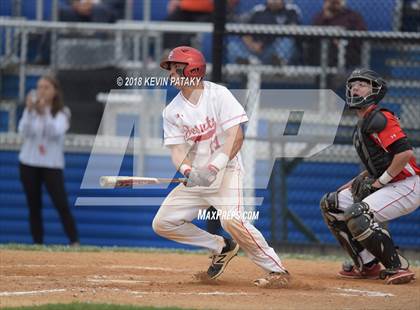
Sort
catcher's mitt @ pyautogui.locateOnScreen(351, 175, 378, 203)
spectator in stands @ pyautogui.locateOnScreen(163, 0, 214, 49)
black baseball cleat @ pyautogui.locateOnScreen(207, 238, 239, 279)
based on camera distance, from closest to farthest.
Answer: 1. black baseball cleat @ pyautogui.locateOnScreen(207, 238, 239, 279)
2. catcher's mitt @ pyautogui.locateOnScreen(351, 175, 378, 203)
3. spectator in stands @ pyautogui.locateOnScreen(163, 0, 214, 49)

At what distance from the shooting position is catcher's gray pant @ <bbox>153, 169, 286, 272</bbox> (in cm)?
752

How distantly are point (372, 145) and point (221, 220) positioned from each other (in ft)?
4.95

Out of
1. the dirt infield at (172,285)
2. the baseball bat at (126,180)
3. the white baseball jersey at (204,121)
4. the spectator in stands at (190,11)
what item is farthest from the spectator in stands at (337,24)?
the baseball bat at (126,180)

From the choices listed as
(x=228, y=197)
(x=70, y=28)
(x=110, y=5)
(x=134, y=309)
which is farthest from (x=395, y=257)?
(x=110, y=5)

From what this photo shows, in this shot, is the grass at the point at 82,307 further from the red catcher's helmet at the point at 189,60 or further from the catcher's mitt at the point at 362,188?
the catcher's mitt at the point at 362,188

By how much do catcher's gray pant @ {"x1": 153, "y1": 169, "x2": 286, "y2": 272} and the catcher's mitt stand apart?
3.77 feet

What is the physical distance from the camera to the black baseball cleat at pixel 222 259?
7.83 metres

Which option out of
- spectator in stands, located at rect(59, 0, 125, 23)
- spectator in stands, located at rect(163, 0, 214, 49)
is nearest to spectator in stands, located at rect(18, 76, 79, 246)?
spectator in stands, located at rect(59, 0, 125, 23)

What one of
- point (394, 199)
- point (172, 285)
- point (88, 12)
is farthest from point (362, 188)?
point (88, 12)

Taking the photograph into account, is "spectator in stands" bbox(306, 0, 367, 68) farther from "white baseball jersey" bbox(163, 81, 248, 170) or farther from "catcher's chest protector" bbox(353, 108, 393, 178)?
"white baseball jersey" bbox(163, 81, 248, 170)

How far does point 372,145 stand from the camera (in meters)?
8.20

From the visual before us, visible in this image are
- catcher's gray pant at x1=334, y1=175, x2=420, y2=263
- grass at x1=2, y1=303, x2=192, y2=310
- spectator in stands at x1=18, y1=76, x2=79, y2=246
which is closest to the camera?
grass at x1=2, y1=303, x2=192, y2=310

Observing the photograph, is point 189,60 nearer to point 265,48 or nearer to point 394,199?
point 394,199

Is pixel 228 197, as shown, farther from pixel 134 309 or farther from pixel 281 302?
pixel 134 309
